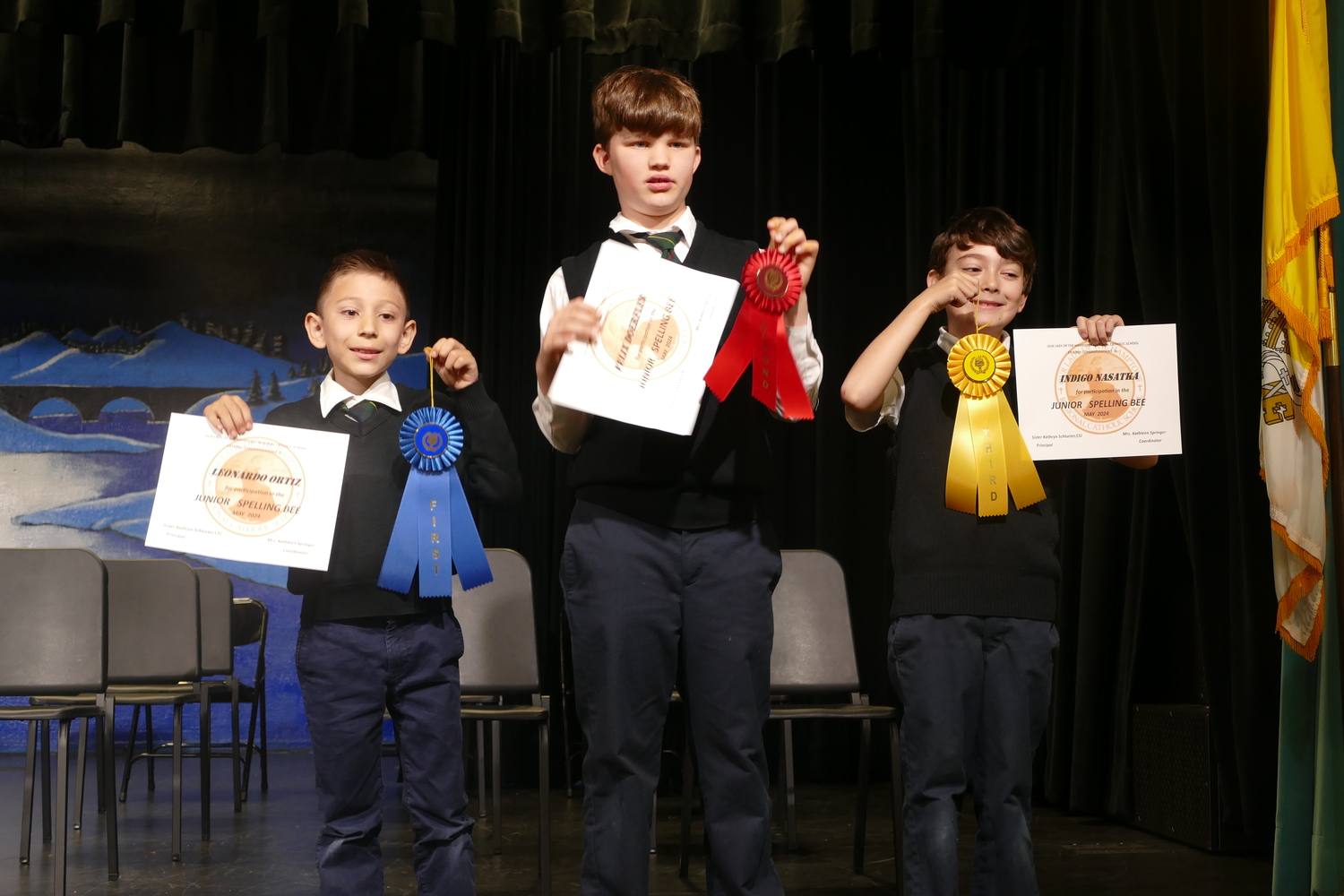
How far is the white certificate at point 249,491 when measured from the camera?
5.97ft

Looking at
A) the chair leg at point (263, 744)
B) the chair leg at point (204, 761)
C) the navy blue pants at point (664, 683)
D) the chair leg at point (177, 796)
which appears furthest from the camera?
the chair leg at point (263, 744)

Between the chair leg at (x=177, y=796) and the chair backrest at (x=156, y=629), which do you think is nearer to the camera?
the chair leg at (x=177, y=796)

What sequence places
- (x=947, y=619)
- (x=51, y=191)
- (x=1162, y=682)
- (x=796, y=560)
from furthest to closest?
(x=51, y=191), (x=1162, y=682), (x=796, y=560), (x=947, y=619)

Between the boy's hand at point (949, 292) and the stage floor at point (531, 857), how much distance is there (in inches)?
54.5

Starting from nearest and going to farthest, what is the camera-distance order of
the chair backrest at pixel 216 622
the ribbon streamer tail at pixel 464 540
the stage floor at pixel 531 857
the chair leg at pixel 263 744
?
the ribbon streamer tail at pixel 464 540
the stage floor at pixel 531 857
the chair backrest at pixel 216 622
the chair leg at pixel 263 744

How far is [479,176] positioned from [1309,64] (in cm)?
295

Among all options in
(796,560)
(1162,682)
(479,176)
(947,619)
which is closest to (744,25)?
(479,176)

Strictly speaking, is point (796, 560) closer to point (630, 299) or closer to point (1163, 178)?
point (1163, 178)

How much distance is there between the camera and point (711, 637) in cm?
148

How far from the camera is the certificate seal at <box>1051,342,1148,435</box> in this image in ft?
6.26

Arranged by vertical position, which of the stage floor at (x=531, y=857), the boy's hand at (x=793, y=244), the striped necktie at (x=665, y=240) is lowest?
the stage floor at (x=531, y=857)

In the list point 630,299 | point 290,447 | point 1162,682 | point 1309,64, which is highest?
point 1309,64

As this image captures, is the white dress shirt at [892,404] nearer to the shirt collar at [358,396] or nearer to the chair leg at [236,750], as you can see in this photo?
the shirt collar at [358,396]

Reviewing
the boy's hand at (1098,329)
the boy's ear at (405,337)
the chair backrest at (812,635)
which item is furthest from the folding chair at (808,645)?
the boy's ear at (405,337)
